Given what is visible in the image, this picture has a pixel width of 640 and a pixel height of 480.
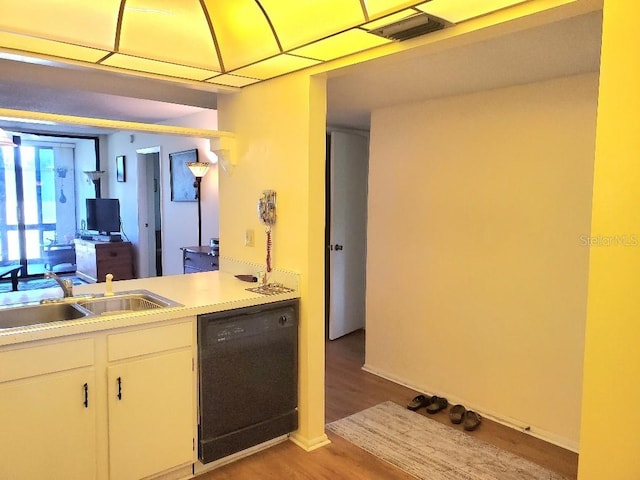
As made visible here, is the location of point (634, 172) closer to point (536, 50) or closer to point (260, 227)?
point (536, 50)

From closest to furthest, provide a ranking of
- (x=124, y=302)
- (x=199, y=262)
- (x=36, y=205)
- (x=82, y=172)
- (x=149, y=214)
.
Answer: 1. (x=124, y=302)
2. (x=199, y=262)
3. (x=149, y=214)
4. (x=36, y=205)
5. (x=82, y=172)

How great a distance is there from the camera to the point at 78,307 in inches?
92.7

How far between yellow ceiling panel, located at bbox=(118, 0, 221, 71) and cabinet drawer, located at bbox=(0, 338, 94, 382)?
1364mm

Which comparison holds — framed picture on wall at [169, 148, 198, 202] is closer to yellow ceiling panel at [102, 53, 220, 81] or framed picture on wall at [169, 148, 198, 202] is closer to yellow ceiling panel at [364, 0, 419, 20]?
yellow ceiling panel at [102, 53, 220, 81]

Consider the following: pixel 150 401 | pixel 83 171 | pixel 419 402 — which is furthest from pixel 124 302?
pixel 83 171

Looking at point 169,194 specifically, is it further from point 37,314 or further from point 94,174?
point 37,314

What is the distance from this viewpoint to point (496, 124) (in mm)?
3100

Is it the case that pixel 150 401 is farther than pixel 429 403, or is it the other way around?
pixel 429 403

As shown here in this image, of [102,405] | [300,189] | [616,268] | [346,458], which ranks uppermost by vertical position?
[300,189]

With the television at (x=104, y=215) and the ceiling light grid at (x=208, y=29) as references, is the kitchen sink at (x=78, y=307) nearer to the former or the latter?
the ceiling light grid at (x=208, y=29)

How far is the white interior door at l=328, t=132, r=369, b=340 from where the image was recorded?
467 cm

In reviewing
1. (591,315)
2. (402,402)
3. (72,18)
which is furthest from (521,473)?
(72,18)

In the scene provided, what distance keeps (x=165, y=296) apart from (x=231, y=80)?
1302 millimetres

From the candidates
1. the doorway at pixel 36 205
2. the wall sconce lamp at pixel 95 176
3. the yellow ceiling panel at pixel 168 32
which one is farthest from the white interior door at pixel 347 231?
the doorway at pixel 36 205
